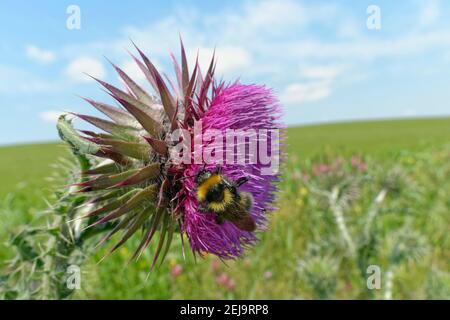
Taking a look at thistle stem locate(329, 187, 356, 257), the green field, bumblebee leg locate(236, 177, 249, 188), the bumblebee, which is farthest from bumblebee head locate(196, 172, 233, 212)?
thistle stem locate(329, 187, 356, 257)

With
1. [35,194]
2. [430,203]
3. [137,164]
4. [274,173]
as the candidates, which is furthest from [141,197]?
[35,194]

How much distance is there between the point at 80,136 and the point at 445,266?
6961mm

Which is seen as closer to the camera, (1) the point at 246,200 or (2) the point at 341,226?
(1) the point at 246,200

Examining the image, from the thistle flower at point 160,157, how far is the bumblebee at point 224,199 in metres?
0.06

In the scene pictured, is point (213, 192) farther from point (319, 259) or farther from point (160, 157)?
point (319, 259)

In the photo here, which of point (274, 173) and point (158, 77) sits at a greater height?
point (158, 77)

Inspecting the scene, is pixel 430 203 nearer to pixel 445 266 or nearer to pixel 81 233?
pixel 445 266

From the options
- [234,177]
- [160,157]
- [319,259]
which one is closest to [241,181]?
[234,177]

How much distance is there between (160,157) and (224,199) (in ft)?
1.69

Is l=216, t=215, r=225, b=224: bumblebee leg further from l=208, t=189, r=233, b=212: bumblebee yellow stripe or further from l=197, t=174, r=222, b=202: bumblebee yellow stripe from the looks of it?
l=197, t=174, r=222, b=202: bumblebee yellow stripe

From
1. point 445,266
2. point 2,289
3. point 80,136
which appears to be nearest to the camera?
point 80,136

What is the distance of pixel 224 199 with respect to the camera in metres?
2.53

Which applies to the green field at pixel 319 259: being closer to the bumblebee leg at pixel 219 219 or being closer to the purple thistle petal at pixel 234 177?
the purple thistle petal at pixel 234 177

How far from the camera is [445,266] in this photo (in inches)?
281
